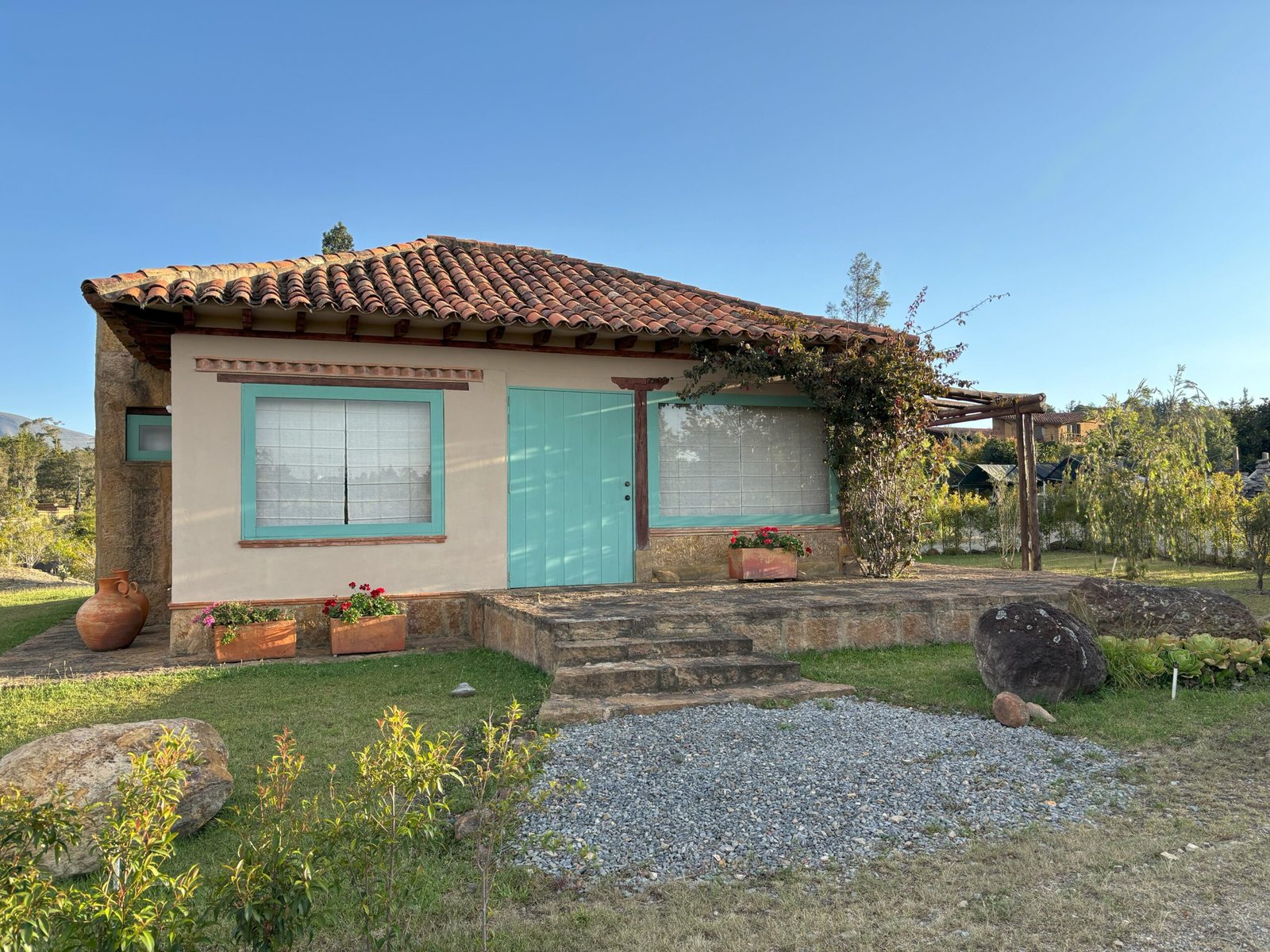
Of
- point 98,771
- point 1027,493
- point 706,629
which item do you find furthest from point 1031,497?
point 98,771

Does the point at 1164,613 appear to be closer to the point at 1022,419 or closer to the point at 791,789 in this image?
the point at 791,789

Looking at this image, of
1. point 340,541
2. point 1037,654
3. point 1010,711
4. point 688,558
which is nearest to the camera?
point 1010,711

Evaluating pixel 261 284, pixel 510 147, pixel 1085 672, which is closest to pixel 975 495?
pixel 510 147

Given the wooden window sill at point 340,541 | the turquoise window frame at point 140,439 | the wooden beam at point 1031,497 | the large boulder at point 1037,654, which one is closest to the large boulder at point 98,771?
the wooden window sill at point 340,541

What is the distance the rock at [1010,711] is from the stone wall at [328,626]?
5.19 metres

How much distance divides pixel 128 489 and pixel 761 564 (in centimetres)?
824

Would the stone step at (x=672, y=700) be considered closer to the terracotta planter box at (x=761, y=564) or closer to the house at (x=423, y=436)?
the terracotta planter box at (x=761, y=564)

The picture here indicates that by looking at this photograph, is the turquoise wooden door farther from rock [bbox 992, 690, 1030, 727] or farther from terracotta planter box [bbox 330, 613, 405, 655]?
rock [bbox 992, 690, 1030, 727]

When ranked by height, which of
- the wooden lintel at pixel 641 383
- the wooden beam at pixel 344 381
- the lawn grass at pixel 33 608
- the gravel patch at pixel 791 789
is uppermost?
the wooden lintel at pixel 641 383

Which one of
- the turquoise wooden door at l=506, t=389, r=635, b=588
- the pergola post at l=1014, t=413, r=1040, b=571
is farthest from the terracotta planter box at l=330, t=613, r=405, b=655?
the pergola post at l=1014, t=413, r=1040, b=571

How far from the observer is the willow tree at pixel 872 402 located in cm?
918

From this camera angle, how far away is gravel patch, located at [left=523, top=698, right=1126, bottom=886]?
314cm

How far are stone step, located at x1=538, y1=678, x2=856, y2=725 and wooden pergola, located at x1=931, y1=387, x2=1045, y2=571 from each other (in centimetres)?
657

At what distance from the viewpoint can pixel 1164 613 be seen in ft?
20.4
